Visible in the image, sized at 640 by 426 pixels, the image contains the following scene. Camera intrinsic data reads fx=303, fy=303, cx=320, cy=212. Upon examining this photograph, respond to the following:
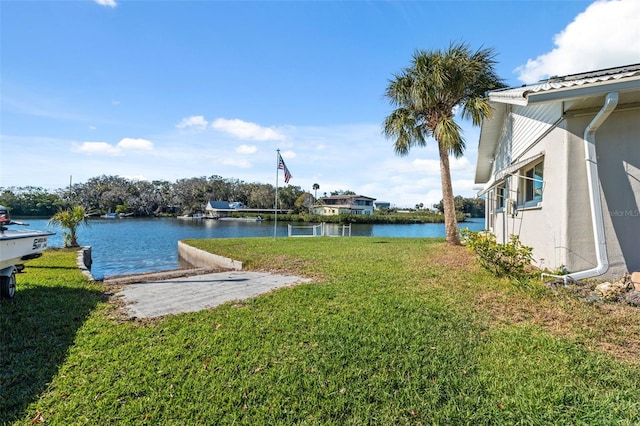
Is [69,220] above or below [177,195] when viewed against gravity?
below

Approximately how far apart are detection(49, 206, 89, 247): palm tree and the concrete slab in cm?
878

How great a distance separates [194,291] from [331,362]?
3.79 metres

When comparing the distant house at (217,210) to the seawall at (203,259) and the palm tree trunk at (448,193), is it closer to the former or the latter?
the seawall at (203,259)

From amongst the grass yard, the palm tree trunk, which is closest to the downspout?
the grass yard

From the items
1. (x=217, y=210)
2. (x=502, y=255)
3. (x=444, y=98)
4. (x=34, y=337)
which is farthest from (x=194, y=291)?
(x=217, y=210)

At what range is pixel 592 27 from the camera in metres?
6.99

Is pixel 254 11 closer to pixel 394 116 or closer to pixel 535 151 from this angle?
pixel 394 116

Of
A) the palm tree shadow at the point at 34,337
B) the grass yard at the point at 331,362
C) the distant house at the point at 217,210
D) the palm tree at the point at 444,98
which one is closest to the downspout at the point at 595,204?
the grass yard at the point at 331,362

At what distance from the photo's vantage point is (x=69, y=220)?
12.4 meters

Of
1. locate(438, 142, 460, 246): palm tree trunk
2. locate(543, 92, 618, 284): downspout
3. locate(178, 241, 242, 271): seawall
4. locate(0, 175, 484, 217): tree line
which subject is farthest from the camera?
locate(0, 175, 484, 217): tree line

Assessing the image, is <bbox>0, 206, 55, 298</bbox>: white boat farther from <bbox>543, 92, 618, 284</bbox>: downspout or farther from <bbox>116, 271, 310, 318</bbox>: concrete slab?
<bbox>543, 92, 618, 284</bbox>: downspout

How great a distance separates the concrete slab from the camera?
459 centimetres

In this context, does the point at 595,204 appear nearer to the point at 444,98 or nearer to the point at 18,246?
the point at 444,98

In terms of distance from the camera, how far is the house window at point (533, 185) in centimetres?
652
